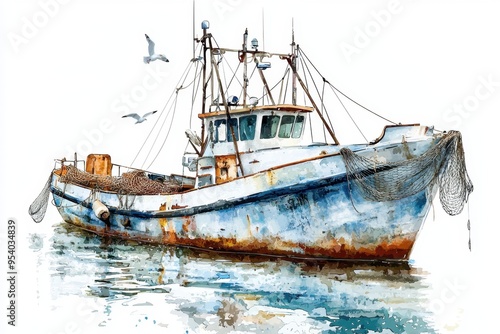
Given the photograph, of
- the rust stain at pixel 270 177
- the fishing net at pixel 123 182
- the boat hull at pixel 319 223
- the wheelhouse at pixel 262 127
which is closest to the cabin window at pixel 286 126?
the wheelhouse at pixel 262 127

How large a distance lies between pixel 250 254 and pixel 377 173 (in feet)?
10.1

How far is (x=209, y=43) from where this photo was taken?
48.6 ft

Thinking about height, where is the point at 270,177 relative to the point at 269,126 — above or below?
below

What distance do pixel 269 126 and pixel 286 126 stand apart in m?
0.42

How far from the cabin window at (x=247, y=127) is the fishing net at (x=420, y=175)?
9.29 ft

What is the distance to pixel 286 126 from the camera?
46.2 feet

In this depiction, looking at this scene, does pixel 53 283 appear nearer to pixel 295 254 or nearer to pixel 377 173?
pixel 295 254

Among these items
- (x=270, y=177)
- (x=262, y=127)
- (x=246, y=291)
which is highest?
(x=262, y=127)

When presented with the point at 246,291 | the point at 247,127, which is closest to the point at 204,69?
the point at 247,127

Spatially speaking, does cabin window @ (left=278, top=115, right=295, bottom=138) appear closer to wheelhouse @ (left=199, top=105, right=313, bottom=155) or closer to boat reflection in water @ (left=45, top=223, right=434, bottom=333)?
wheelhouse @ (left=199, top=105, right=313, bottom=155)

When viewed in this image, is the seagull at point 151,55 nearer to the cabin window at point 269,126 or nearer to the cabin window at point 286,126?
the cabin window at point 269,126

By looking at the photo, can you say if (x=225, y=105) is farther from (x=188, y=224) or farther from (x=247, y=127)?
(x=188, y=224)

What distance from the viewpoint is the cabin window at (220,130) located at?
14.6 metres

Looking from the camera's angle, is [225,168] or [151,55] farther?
[151,55]
